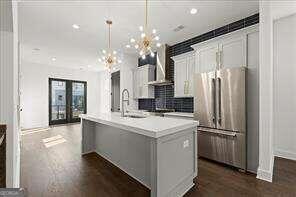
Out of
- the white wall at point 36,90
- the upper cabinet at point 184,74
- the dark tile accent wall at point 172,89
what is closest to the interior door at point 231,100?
the upper cabinet at point 184,74

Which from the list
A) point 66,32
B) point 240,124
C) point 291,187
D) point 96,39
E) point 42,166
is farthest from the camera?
point 96,39

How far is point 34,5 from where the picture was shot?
10.0 ft

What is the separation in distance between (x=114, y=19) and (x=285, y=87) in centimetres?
410

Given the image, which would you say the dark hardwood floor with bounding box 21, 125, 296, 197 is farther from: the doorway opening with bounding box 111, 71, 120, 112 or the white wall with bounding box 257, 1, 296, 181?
the doorway opening with bounding box 111, 71, 120, 112

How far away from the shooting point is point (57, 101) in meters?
8.34

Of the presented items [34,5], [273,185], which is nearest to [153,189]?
[273,185]

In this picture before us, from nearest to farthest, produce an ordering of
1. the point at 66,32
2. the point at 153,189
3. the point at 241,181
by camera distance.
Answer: the point at 153,189
the point at 241,181
the point at 66,32

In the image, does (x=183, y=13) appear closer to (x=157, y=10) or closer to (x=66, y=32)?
(x=157, y=10)

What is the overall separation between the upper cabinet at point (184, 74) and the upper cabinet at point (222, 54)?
431 mm

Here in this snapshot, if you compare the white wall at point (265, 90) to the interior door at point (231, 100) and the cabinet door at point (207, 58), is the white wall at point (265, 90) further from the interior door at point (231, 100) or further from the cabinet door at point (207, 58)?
the cabinet door at point (207, 58)

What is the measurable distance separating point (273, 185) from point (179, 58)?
137 inches

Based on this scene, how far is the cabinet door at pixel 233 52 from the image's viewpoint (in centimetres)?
315

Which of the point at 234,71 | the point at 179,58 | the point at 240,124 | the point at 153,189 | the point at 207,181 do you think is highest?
the point at 179,58

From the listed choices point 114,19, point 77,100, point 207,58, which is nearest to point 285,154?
point 207,58
